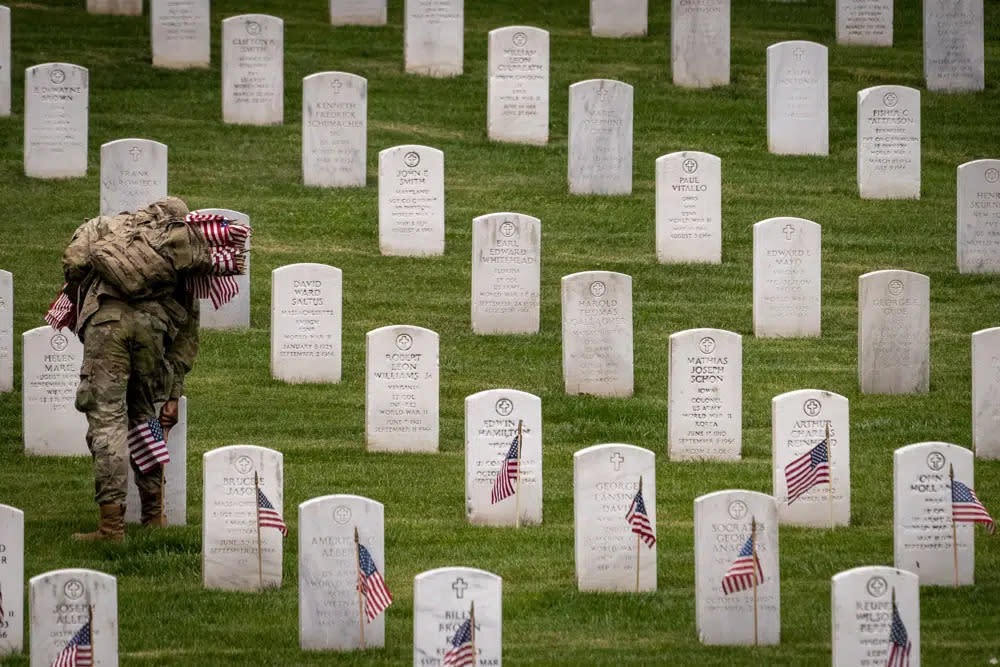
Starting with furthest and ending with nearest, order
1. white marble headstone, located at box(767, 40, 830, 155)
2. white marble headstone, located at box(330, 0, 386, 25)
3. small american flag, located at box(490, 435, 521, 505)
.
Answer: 1. white marble headstone, located at box(330, 0, 386, 25)
2. white marble headstone, located at box(767, 40, 830, 155)
3. small american flag, located at box(490, 435, 521, 505)

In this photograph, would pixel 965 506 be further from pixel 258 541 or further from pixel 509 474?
pixel 258 541

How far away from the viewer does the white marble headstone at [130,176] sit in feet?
56.8

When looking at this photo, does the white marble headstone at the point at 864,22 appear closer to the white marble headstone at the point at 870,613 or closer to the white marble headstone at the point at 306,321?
the white marble headstone at the point at 306,321

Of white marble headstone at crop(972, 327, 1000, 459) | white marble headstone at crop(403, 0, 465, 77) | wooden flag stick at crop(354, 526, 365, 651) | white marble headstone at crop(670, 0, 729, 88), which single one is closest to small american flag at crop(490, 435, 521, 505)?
wooden flag stick at crop(354, 526, 365, 651)

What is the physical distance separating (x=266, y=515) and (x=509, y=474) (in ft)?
6.09

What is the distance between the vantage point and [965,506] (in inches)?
423

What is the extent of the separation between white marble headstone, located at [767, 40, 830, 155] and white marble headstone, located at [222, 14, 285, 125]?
16.7ft

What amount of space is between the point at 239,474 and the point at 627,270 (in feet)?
24.1

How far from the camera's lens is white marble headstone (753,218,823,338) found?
15.9 meters

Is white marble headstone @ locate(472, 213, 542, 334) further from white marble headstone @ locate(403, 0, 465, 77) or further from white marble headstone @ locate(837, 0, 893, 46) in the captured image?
white marble headstone @ locate(837, 0, 893, 46)

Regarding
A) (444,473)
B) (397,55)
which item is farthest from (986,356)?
(397,55)

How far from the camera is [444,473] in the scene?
1306cm

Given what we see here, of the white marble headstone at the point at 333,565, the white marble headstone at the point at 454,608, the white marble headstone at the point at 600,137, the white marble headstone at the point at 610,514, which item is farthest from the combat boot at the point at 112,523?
the white marble headstone at the point at 600,137

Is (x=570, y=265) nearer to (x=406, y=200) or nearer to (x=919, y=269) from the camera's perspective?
(x=406, y=200)
